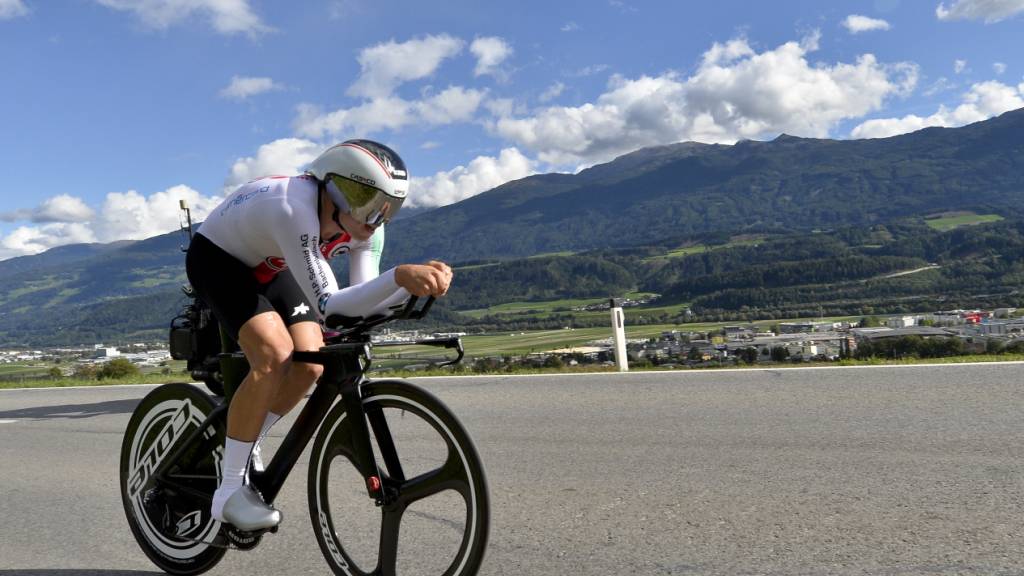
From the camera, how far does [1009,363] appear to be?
709 cm

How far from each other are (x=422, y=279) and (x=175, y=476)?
1.92 m

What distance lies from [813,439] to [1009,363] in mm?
3450

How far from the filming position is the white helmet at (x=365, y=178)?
2.61 meters

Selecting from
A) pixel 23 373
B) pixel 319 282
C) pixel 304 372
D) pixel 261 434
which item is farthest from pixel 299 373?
pixel 23 373

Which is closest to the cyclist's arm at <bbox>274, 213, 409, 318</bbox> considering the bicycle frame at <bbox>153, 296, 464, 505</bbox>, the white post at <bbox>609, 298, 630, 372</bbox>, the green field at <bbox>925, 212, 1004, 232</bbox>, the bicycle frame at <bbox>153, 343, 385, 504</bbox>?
the bicycle frame at <bbox>153, 296, 464, 505</bbox>

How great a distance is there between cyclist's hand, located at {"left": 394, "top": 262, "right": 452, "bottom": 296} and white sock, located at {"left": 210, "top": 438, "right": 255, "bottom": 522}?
1118 mm

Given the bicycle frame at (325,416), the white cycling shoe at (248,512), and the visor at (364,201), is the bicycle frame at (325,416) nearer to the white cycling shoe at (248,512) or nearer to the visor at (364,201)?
the white cycling shoe at (248,512)

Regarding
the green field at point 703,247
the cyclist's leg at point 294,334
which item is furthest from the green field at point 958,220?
the cyclist's leg at point 294,334

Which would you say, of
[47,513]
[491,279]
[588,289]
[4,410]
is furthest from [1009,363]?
[491,279]

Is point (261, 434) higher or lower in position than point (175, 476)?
higher

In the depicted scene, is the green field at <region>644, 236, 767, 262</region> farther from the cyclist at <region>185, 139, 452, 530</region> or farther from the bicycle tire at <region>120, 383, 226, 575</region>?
the cyclist at <region>185, 139, 452, 530</region>

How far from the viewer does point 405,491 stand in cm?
268

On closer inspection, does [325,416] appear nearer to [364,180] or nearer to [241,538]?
[241,538]

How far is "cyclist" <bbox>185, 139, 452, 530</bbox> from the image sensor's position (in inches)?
101
